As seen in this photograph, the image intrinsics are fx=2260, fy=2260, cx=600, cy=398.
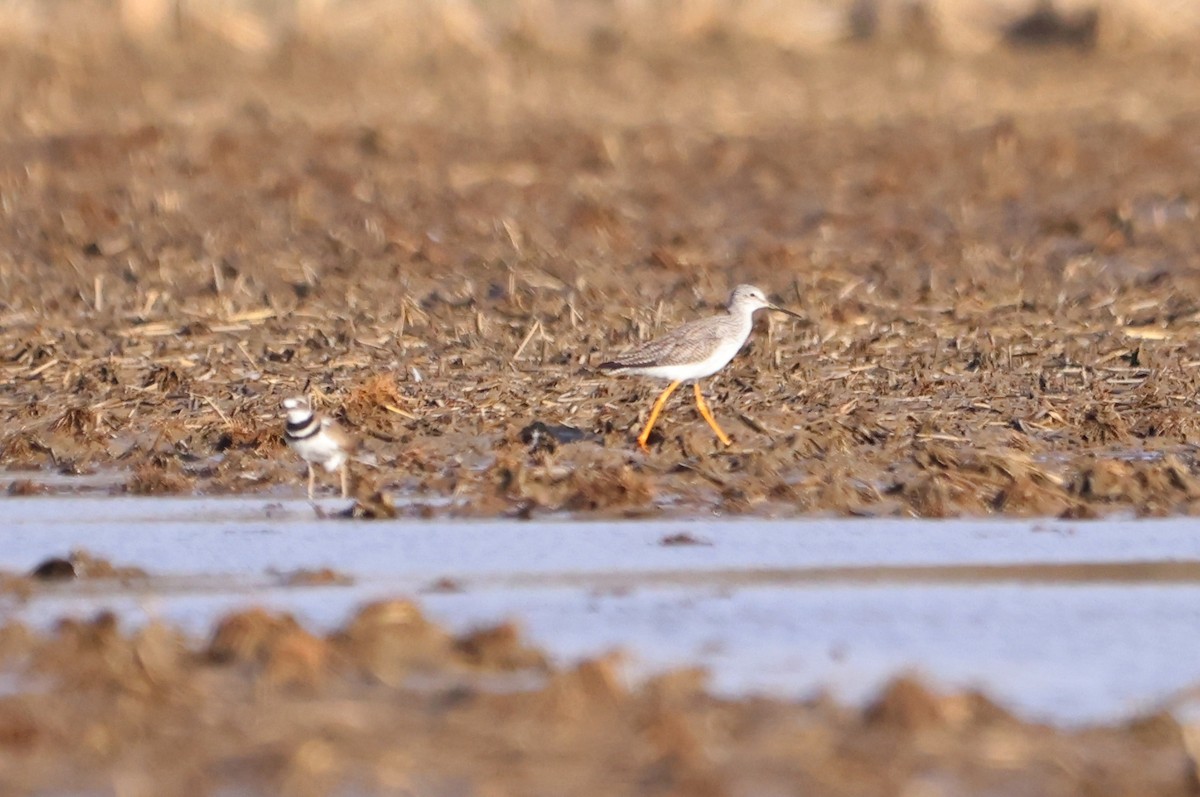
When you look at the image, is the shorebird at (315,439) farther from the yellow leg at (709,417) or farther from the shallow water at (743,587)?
the yellow leg at (709,417)

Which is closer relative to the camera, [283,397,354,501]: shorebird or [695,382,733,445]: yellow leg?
[283,397,354,501]: shorebird

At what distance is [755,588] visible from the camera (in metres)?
7.59

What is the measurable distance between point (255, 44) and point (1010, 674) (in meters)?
18.6

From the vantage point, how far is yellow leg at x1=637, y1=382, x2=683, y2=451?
10430 mm

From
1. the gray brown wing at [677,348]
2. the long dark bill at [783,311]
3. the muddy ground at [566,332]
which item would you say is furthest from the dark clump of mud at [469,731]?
the long dark bill at [783,311]

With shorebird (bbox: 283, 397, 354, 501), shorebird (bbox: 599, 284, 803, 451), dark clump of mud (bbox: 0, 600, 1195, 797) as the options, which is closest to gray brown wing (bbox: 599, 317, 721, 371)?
shorebird (bbox: 599, 284, 803, 451)

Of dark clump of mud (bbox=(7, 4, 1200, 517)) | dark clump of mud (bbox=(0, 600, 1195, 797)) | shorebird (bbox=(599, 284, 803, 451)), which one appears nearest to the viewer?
dark clump of mud (bbox=(0, 600, 1195, 797))

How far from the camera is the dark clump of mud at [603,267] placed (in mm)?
10180

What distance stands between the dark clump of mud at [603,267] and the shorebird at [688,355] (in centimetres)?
23

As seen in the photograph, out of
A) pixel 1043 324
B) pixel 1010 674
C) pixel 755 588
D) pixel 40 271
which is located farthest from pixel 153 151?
pixel 1010 674

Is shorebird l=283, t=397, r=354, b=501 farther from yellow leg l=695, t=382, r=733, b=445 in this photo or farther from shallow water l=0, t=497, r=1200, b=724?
yellow leg l=695, t=382, r=733, b=445

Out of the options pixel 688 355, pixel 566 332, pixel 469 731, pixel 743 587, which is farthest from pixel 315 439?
pixel 469 731

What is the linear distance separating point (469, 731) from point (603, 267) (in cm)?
952

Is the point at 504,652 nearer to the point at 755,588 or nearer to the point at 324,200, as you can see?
the point at 755,588
